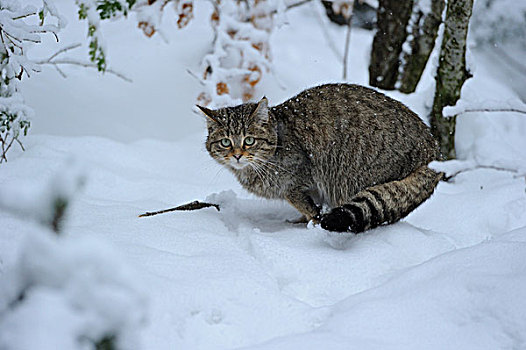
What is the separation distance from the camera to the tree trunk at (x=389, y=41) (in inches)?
196

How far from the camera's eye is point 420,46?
511cm

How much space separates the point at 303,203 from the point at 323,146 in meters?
0.36

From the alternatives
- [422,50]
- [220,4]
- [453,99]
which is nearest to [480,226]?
[453,99]

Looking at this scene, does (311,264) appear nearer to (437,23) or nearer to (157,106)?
(157,106)

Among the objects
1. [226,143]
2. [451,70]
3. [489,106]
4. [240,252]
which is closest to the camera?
[489,106]

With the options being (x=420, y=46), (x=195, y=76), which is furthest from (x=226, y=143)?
(x=420, y=46)

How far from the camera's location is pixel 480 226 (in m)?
3.31

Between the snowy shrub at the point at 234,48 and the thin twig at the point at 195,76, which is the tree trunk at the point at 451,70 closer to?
the snowy shrub at the point at 234,48

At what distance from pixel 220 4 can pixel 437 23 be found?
7.19ft

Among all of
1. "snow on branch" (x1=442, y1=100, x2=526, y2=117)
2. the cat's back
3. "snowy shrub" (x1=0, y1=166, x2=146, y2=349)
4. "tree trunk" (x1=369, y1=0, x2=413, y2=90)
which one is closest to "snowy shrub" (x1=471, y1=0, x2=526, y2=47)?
"tree trunk" (x1=369, y1=0, x2=413, y2=90)

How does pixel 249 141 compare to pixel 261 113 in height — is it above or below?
below

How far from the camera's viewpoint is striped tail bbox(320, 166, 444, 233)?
7.75 ft

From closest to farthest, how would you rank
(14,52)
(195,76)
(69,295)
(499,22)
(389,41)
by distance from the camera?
(69,295)
(14,52)
(389,41)
(195,76)
(499,22)

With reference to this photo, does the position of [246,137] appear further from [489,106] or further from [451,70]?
[451,70]
